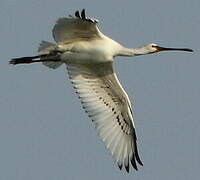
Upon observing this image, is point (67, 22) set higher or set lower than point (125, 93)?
higher

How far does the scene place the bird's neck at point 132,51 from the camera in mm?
17906

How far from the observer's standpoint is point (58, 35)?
1772 centimetres

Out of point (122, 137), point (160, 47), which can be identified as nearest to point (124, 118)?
point (122, 137)

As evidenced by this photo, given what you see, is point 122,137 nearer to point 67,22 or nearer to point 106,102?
point 106,102

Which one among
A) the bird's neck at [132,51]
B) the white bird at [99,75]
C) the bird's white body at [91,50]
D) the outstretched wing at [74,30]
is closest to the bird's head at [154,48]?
the white bird at [99,75]

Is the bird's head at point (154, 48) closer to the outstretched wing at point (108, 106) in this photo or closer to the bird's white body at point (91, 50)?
the outstretched wing at point (108, 106)

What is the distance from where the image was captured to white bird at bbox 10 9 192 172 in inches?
695

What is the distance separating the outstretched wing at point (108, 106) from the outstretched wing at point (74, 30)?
682 millimetres

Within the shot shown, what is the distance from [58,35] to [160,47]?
235 cm

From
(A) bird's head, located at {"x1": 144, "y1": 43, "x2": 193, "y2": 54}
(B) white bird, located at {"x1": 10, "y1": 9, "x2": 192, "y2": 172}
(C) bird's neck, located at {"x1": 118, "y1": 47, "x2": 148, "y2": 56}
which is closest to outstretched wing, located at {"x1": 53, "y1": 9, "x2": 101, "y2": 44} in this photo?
(B) white bird, located at {"x1": 10, "y1": 9, "x2": 192, "y2": 172}

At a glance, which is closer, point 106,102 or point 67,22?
point 67,22

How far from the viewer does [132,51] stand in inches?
715

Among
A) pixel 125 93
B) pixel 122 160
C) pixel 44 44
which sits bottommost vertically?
pixel 122 160

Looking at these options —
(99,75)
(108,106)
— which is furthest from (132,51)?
(108,106)
